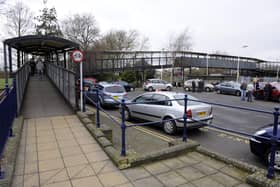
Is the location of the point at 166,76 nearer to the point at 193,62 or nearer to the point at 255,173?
the point at 193,62

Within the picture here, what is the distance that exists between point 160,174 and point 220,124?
19.5 ft

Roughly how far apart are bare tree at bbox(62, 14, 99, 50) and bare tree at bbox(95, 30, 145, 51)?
182 cm

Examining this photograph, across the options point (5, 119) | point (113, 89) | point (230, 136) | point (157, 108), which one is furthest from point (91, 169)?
point (113, 89)

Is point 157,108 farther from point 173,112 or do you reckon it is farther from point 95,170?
point 95,170

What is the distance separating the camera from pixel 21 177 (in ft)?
10.0

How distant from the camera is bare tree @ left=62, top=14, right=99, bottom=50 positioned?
34.3m

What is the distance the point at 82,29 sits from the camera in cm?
3453

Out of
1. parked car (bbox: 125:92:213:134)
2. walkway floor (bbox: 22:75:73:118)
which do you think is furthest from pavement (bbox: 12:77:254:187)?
parked car (bbox: 125:92:213:134)

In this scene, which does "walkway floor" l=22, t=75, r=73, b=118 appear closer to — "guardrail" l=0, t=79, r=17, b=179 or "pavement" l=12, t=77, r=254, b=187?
"pavement" l=12, t=77, r=254, b=187

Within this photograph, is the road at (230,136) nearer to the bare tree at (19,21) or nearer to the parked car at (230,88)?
the parked car at (230,88)

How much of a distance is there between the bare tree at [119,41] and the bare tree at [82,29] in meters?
1.82

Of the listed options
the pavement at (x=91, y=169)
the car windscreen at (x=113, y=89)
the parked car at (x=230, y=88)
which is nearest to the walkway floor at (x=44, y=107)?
the pavement at (x=91, y=169)

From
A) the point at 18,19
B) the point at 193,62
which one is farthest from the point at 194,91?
the point at 18,19

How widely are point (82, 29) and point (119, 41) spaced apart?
7165 mm
